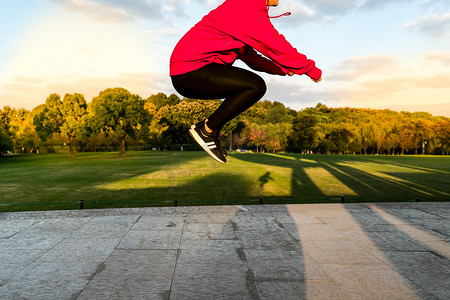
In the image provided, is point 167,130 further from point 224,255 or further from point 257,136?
point 224,255

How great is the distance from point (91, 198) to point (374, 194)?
1009cm

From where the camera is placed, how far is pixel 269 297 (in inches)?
93.1

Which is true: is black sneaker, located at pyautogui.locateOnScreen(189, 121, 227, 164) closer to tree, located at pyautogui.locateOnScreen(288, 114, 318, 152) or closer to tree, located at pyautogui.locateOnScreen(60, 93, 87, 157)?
tree, located at pyautogui.locateOnScreen(60, 93, 87, 157)

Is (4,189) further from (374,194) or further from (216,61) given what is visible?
(374,194)

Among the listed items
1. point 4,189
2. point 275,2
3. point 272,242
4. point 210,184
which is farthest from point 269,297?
point 4,189

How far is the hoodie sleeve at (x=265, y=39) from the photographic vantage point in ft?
8.36

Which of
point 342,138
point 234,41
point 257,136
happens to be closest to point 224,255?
point 234,41

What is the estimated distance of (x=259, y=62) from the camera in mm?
3123

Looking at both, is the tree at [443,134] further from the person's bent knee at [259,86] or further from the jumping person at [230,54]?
A: the jumping person at [230,54]

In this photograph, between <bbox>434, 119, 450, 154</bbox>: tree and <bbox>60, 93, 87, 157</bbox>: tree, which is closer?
<bbox>60, 93, 87, 157</bbox>: tree

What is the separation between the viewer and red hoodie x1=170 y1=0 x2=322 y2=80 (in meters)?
2.56

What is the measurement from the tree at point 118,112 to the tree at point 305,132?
105ft

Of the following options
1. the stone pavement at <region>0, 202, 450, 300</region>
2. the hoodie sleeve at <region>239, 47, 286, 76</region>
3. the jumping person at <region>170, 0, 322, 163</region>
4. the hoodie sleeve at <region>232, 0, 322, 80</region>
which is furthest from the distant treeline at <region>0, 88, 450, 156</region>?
the hoodie sleeve at <region>232, 0, 322, 80</region>

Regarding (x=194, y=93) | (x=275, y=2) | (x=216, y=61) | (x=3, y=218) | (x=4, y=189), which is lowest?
(x=4, y=189)
